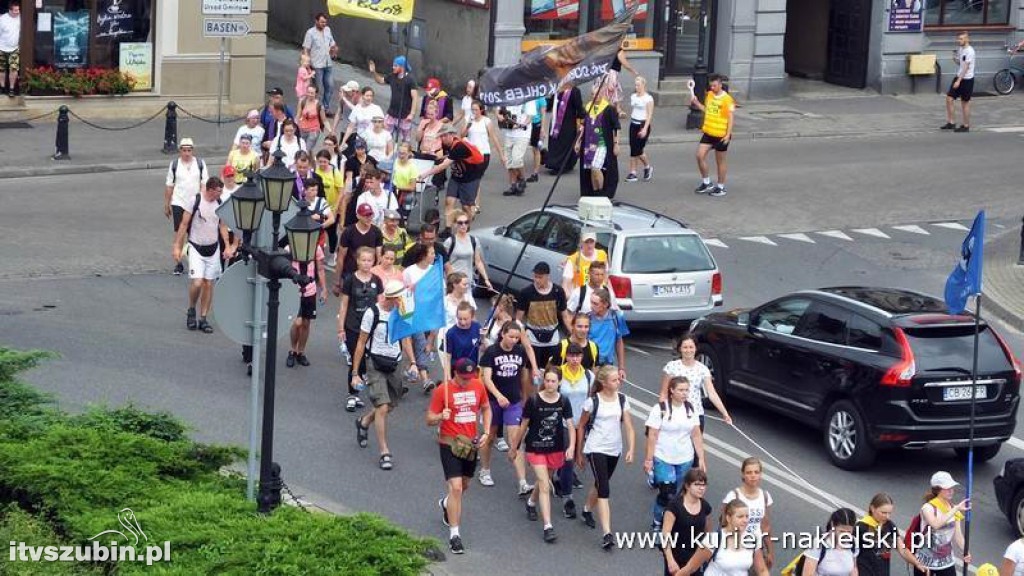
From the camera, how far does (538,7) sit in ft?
110

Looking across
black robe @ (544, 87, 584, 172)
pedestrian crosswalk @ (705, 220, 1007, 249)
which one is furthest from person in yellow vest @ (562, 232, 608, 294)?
black robe @ (544, 87, 584, 172)

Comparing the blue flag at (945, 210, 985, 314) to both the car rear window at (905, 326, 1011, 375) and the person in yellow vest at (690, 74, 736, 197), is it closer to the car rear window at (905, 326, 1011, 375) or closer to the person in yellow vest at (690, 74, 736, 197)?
the car rear window at (905, 326, 1011, 375)

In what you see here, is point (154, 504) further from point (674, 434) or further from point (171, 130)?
point (171, 130)

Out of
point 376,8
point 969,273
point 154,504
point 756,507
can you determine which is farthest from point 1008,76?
point 154,504

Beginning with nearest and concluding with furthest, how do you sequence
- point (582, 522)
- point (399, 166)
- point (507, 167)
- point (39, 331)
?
1. point (582, 522)
2. point (39, 331)
3. point (399, 166)
4. point (507, 167)

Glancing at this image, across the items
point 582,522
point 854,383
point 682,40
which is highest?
point 682,40

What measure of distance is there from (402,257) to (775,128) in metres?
15.5

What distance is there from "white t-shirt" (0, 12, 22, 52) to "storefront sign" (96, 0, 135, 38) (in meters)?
1.47

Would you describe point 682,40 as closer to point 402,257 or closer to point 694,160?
point 694,160

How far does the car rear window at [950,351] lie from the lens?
16031 millimetres

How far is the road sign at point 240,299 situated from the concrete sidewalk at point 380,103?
44.3 ft

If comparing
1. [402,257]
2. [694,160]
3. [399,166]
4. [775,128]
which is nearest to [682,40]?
[775,128]

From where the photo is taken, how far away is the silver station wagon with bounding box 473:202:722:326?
19.8m

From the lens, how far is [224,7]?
90.4 feet
